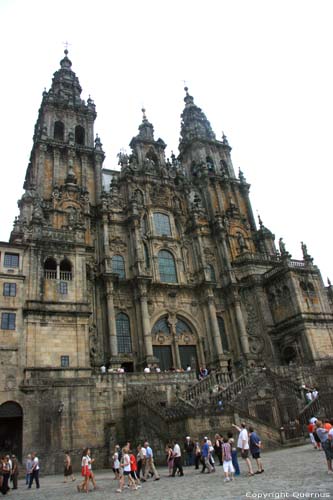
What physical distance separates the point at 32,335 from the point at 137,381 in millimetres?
7300

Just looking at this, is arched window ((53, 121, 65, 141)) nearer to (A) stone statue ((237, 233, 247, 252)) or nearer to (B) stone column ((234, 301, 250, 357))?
(A) stone statue ((237, 233, 247, 252))

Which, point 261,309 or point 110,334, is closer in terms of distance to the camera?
point 110,334

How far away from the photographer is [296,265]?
39562 mm

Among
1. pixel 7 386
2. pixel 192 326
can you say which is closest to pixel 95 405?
pixel 7 386

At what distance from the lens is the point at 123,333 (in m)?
34.4

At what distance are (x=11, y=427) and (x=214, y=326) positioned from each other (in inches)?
744

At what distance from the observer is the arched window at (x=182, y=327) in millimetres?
37219

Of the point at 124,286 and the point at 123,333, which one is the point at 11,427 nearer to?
the point at 123,333

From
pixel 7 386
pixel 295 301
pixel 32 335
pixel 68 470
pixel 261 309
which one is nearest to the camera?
pixel 68 470

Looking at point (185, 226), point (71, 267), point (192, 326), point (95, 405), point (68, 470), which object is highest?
point (185, 226)

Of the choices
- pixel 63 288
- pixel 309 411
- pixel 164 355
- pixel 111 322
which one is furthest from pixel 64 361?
pixel 309 411

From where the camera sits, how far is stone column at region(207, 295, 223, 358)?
36000mm

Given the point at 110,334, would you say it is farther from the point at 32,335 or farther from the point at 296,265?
the point at 296,265

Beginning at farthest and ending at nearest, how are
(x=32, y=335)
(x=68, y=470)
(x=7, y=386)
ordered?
(x=32, y=335)
(x=7, y=386)
(x=68, y=470)
